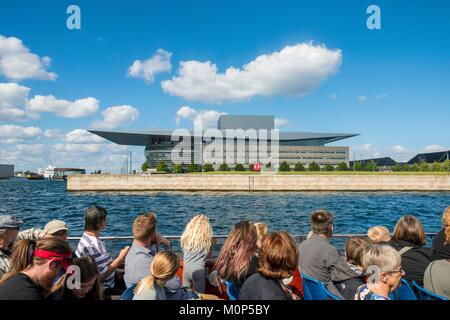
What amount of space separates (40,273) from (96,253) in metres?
1.44

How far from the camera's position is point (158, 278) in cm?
216

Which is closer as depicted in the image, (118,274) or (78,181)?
(118,274)

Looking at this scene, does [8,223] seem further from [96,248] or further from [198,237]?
[198,237]

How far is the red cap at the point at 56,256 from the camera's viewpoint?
1996 mm

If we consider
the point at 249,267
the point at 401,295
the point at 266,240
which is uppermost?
the point at 266,240

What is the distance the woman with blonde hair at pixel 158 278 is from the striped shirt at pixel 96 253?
1.41m

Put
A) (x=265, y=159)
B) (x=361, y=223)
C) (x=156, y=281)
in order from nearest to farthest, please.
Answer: (x=156, y=281), (x=361, y=223), (x=265, y=159)

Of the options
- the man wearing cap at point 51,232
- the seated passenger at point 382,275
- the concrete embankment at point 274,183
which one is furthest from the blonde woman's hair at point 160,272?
the concrete embankment at point 274,183

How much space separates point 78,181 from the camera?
46750 millimetres

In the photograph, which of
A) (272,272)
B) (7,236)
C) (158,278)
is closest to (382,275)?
(272,272)

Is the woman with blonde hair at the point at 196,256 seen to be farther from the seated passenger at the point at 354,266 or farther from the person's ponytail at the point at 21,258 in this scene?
the person's ponytail at the point at 21,258
